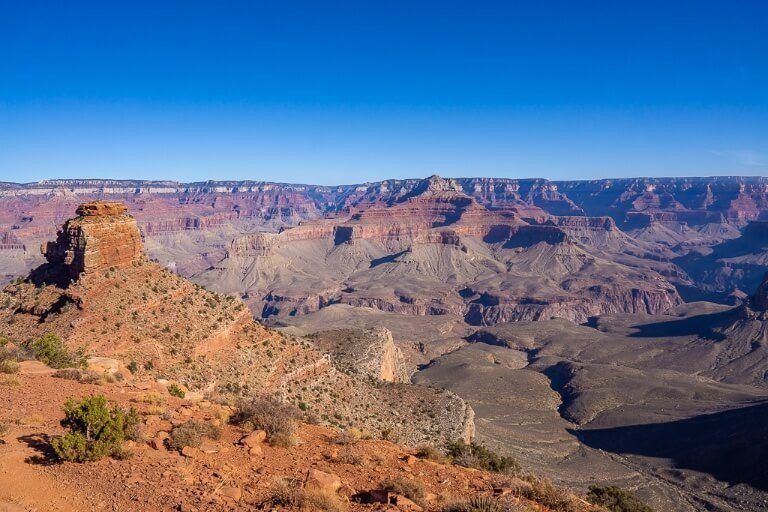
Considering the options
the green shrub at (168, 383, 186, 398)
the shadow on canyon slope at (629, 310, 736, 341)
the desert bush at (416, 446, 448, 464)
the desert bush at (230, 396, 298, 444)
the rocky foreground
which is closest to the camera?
the rocky foreground

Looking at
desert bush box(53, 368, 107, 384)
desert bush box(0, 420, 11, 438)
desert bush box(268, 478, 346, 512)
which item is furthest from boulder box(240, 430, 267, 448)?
desert bush box(53, 368, 107, 384)

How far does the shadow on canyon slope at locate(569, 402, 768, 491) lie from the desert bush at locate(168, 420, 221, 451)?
172ft

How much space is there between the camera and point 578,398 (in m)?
74.8

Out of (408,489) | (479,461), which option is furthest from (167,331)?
(408,489)

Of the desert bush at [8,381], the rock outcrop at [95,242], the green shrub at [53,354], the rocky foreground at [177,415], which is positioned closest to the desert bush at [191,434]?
the rocky foreground at [177,415]

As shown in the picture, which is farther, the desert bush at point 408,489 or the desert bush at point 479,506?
the desert bush at point 408,489

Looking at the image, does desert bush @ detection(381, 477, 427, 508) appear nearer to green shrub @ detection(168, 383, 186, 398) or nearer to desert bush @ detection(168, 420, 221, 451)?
desert bush @ detection(168, 420, 221, 451)

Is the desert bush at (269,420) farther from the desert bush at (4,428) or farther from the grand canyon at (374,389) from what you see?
the desert bush at (4,428)

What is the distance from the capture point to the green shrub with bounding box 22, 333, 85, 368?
2320 centimetres

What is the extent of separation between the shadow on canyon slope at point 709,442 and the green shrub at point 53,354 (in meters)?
56.2

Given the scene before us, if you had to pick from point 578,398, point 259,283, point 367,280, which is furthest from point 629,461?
point 259,283

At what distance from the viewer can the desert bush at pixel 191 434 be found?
1377cm

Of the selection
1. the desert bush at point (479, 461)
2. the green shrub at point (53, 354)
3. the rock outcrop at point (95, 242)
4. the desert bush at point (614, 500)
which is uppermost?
the rock outcrop at point (95, 242)

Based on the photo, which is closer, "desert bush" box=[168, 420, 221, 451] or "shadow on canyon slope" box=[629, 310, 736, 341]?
"desert bush" box=[168, 420, 221, 451]
